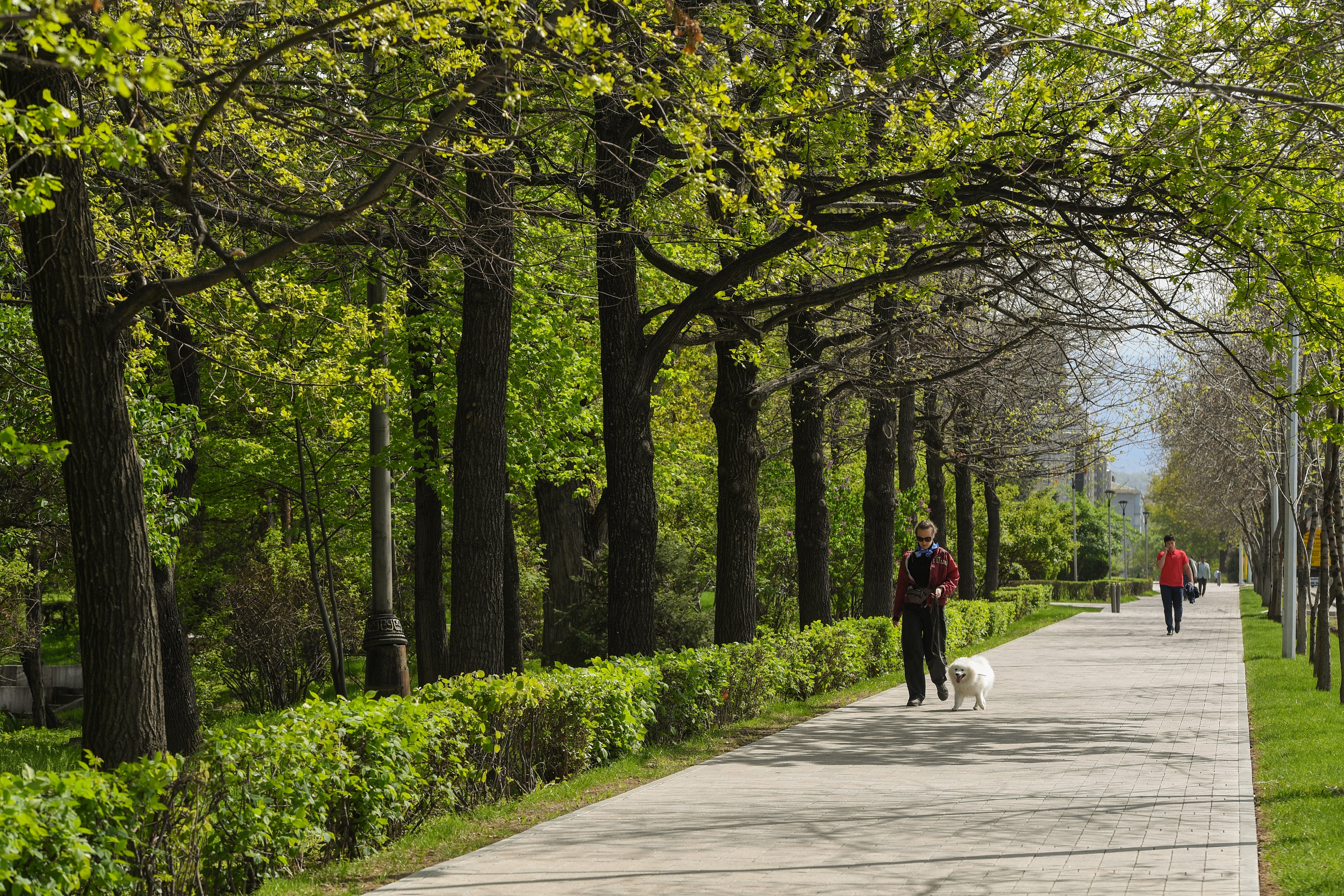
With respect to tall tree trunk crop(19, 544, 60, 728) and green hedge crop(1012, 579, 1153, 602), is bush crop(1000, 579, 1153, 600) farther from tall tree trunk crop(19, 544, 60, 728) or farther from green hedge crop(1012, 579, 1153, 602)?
tall tree trunk crop(19, 544, 60, 728)

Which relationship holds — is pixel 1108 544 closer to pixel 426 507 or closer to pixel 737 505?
pixel 426 507

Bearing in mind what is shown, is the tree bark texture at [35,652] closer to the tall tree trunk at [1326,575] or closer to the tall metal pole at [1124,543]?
the tall tree trunk at [1326,575]

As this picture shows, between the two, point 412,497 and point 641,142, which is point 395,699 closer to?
point 641,142

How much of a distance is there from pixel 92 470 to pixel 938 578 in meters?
8.64

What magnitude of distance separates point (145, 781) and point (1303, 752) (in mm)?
8676

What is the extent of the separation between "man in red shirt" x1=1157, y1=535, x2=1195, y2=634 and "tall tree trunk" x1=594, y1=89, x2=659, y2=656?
15265mm

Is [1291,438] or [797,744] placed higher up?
[1291,438]

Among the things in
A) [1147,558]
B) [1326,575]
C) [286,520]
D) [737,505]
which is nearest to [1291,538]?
[1326,575]

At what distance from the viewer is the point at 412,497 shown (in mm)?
25594

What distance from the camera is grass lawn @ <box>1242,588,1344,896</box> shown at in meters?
6.22

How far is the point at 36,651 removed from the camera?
24734mm

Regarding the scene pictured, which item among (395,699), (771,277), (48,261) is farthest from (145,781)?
(771,277)

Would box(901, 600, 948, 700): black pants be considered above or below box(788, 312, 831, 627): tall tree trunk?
below

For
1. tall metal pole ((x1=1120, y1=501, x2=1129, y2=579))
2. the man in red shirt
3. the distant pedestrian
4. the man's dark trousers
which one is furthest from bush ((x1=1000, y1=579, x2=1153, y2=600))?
the distant pedestrian
